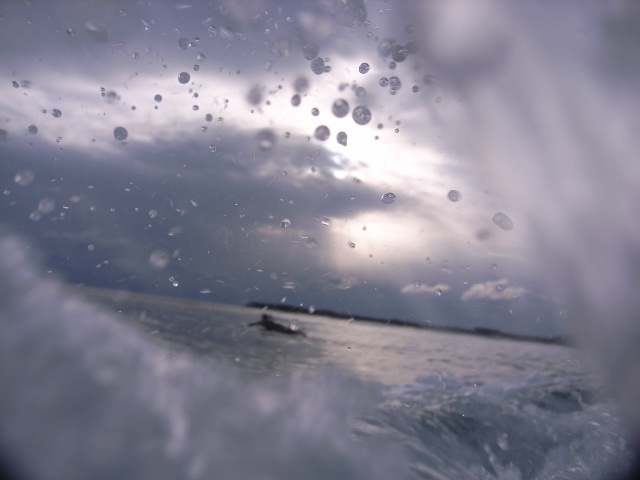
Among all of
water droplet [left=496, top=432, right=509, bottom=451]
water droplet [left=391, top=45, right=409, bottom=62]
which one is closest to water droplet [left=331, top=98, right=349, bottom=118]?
water droplet [left=391, top=45, right=409, bottom=62]

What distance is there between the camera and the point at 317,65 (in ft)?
9.45

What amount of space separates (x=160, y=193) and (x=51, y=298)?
83 cm

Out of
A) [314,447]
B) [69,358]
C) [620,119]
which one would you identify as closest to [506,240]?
→ [620,119]

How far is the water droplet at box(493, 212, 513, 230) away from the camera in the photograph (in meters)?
3.27

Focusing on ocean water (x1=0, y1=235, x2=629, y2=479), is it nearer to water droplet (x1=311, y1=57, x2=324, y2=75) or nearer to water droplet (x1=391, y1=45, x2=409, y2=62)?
water droplet (x1=311, y1=57, x2=324, y2=75)

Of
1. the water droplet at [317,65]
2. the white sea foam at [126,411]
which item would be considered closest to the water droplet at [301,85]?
the water droplet at [317,65]

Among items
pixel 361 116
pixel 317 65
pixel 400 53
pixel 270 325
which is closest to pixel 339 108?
pixel 361 116

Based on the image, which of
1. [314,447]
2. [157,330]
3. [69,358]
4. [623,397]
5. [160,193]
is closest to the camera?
[69,358]

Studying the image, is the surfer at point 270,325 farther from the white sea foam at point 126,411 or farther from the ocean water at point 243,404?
the white sea foam at point 126,411

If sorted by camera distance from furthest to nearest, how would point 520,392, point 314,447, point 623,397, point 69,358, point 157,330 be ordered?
point 520,392 → point 623,397 → point 157,330 → point 314,447 → point 69,358

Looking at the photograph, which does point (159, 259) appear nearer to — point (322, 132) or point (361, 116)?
point (322, 132)

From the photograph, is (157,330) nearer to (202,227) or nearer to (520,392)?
(202,227)

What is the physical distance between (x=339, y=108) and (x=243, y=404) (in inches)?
74.6

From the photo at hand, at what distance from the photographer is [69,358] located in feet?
7.09
